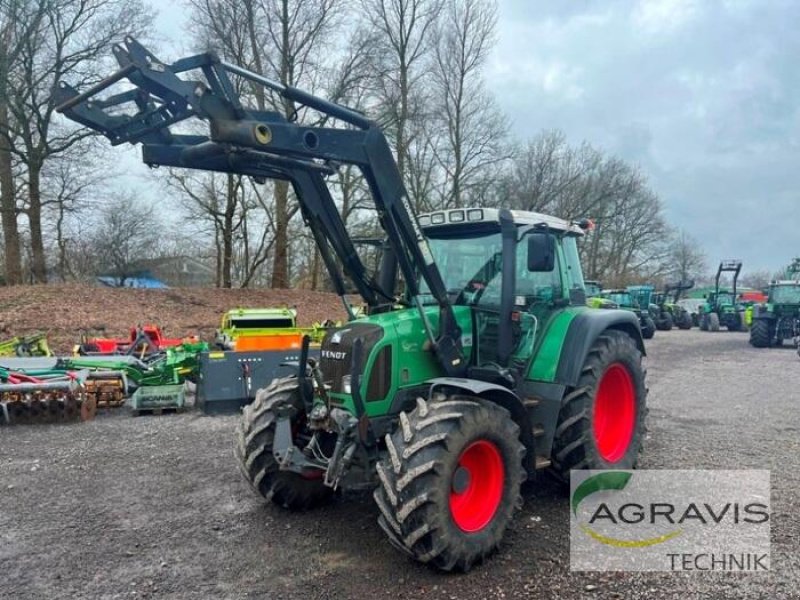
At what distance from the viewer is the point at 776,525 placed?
163 inches

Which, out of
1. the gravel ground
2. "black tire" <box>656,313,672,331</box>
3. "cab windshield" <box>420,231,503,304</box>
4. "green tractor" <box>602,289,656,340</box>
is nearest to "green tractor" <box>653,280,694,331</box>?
"black tire" <box>656,313,672,331</box>

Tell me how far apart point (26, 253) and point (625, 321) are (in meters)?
24.3

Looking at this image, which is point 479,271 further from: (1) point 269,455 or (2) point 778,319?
(2) point 778,319

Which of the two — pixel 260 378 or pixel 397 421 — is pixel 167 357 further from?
pixel 397 421

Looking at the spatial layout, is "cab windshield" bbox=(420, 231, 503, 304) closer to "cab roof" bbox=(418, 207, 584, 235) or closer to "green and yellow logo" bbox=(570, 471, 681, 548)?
"cab roof" bbox=(418, 207, 584, 235)

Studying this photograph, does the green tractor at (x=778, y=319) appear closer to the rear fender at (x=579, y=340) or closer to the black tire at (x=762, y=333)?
the black tire at (x=762, y=333)

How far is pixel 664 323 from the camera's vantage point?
2698 centimetres

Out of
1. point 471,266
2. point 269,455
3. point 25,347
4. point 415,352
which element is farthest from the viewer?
point 25,347

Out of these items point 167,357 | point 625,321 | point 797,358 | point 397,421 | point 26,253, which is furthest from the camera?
point 26,253

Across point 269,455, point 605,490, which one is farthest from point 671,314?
point 269,455

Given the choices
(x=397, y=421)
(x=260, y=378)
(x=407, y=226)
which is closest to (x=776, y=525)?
(x=397, y=421)

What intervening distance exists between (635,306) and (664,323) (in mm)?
4475

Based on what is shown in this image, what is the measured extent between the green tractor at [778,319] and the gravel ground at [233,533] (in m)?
13.3

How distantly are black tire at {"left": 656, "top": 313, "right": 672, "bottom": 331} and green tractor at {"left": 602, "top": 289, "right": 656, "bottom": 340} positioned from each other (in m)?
2.95
